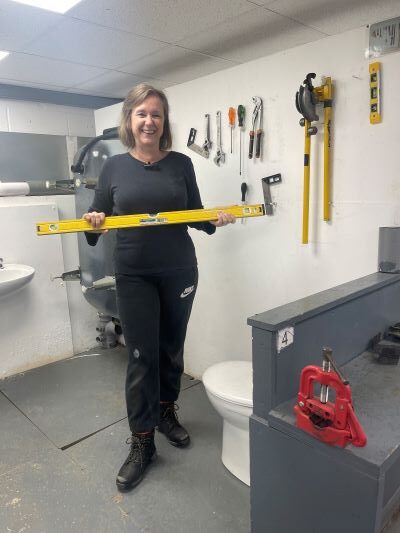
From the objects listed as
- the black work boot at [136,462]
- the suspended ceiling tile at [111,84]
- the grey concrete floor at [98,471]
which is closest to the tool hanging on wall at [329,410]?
the grey concrete floor at [98,471]

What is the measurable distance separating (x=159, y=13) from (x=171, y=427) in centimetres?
180

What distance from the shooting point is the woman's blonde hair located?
155 centimetres

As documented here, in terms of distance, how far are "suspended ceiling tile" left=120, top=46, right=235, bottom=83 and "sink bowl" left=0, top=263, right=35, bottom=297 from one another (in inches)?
53.3

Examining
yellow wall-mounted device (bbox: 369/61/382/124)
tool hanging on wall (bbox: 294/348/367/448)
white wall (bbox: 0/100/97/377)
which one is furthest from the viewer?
white wall (bbox: 0/100/97/377)

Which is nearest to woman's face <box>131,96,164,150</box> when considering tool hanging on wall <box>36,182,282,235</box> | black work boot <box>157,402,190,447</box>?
tool hanging on wall <box>36,182,282,235</box>

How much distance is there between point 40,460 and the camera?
1.83m

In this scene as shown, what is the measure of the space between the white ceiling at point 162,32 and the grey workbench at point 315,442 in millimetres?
1088

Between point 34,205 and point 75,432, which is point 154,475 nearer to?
point 75,432

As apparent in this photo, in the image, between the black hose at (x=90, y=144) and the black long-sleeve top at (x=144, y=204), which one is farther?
the black hose at (x=90, y=144)

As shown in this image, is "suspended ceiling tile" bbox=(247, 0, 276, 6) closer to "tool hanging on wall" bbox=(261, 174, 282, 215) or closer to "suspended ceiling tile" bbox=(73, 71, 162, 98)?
"tool hanging on wall" bbox=(261, 174, 282, 215)

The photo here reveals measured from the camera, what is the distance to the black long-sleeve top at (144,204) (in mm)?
1583

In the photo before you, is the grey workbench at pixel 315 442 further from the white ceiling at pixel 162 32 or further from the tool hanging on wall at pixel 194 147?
the tool hanging on wall at pixel 194 147

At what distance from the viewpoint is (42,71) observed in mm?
2250

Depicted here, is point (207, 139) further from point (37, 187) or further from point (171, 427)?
point (171, 427)
